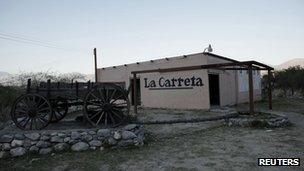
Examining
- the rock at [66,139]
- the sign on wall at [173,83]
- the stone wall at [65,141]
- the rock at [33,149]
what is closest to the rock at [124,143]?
the stone wall at [65,141]

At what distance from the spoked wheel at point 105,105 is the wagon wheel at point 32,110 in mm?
1233

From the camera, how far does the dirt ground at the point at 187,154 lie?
20.8ft

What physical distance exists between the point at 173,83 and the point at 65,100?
9.17 metres

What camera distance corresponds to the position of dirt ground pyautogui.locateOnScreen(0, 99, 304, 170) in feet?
20.8

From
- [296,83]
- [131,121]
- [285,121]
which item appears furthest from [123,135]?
[296,83]

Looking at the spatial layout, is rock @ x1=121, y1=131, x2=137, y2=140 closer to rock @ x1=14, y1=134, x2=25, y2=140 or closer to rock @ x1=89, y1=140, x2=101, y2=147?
rock @ x1=89, y1=140, x2=101, y2=147

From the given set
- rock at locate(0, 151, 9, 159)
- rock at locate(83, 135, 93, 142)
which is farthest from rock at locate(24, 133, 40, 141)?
rock at locate(83, 135, 93, 142)

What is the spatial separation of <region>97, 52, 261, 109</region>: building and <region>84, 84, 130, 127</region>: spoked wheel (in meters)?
8.10

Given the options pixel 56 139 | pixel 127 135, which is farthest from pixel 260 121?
pixel 56 139

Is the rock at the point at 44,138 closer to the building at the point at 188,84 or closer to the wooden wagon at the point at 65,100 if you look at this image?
the wooden wagon at the point at 65,100

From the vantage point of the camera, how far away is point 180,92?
17234 millimetres

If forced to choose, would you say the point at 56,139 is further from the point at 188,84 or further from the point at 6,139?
the point at 188,84

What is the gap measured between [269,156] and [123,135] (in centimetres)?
375

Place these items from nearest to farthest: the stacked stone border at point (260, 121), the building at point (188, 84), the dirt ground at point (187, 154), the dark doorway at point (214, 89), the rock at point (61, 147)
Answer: the dirt ground at point (187, 154)
the rock at point (61, 147)
the stacked stone border at point (260, 121)
the building at point (188, 84)
the dark doorway at point (214, 89)
